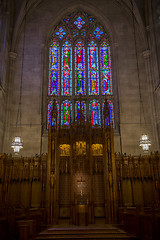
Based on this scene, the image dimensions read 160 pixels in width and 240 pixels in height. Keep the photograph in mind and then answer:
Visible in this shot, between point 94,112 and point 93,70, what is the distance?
3.91 metres

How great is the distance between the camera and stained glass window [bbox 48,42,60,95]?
2119cm

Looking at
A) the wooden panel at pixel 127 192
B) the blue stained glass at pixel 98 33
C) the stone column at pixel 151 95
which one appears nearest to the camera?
the wooden panel at pixel 127 192

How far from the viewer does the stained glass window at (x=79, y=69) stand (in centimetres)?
2119

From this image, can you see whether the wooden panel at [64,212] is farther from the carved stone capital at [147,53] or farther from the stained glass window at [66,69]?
the carved stone capital at [147,53]

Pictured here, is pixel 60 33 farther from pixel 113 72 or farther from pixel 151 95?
pixel 151 95

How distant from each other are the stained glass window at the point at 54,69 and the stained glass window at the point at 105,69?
387cm

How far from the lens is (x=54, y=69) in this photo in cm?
2170

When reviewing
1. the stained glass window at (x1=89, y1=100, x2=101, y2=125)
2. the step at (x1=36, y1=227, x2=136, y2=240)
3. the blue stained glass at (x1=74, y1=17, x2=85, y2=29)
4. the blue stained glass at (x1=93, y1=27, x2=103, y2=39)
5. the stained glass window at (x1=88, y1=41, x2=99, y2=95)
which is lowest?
the step at (x1=36, y1=227, x2=136, y2=240)

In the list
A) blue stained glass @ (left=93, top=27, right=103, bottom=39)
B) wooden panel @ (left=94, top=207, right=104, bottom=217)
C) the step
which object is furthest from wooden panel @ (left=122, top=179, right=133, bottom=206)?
blue stained glass @ (left=93, top=27, right=103, bottom=39)

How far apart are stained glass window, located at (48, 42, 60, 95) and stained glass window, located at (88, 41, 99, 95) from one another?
2.78 metres

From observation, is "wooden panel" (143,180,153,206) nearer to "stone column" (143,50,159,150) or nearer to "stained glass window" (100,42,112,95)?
"stone column" (143,50,159,150)

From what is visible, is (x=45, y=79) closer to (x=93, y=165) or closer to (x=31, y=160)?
(x=31, y=160)

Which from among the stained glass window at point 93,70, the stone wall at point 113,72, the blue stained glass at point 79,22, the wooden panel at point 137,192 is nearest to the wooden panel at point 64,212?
the wooden panel at point 137,192

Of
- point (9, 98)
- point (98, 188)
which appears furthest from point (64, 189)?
point (9, 98)
